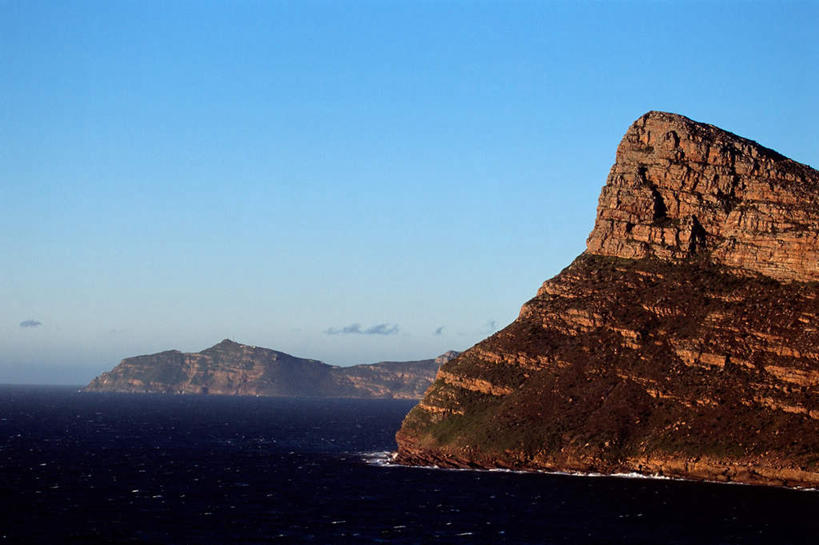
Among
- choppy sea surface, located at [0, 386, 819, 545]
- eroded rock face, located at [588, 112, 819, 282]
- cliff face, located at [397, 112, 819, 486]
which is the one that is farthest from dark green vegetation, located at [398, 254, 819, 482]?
choppy sea surface, located at [0, 386, 819, 545]

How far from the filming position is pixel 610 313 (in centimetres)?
14325

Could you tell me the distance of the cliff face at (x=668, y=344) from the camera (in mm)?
120125

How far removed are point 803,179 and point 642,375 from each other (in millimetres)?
41379

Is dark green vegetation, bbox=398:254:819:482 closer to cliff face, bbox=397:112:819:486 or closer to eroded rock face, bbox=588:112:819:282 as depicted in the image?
cliff face, bbox=397:112:819:486

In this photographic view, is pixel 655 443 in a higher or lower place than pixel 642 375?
lower

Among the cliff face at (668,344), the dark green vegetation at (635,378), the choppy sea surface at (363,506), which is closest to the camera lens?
the choppy sea surface at (363,506)

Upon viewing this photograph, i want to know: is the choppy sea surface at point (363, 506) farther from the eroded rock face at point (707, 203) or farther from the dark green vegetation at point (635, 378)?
the eroded rock face at point (707, 203)

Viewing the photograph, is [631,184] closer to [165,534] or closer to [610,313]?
[610,313]

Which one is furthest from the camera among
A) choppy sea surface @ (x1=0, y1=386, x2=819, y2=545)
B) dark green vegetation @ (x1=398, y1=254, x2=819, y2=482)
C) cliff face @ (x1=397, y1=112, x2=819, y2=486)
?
cliff face @ (x1=397, y1=112, x2=819, y2=486)

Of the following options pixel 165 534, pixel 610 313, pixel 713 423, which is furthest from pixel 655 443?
pixel 165 534

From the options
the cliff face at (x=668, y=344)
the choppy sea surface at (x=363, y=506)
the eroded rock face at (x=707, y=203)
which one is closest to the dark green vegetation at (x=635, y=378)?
the cliff face at (x=668, y=344)

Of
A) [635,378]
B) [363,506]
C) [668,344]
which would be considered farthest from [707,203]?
[363,506]

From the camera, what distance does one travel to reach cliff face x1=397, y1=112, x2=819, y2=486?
12012cm

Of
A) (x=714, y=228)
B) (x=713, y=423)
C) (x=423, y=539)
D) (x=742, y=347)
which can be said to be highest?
(x=714, y=228)
